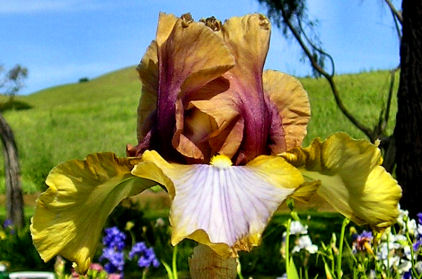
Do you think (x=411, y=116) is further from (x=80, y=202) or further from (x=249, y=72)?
(x=80, y=202)

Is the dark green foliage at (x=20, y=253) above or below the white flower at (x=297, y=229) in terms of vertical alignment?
below

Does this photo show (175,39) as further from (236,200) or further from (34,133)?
(34,133)

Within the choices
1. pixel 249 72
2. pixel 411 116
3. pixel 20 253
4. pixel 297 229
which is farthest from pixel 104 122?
pixel 249 72

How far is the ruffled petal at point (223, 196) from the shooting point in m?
0.63

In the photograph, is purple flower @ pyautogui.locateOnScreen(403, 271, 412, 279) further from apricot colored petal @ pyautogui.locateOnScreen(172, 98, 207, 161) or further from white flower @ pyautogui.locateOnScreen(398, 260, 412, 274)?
apricot colored petal @ pyautogui.locateOnScreen(172, 98, 207, 161)

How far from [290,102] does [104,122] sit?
20.9 meters

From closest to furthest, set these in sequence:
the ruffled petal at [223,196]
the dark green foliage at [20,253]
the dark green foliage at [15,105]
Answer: the ruffled petal at [223,196], the dark green foliage at [20,253], the dark green foliage at [15,105]

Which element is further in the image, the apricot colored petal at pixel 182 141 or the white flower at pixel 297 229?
the white flower at pixel 297 229

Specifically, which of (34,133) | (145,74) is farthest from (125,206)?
(34,133)

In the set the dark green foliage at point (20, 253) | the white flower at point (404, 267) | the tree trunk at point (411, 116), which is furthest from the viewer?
the dark green foliage at point (20, 253)

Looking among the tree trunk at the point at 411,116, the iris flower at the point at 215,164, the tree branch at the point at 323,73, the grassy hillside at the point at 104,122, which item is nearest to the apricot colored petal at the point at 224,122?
the iris flower at the point at 215,164

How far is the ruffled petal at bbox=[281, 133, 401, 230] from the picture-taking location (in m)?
0.71

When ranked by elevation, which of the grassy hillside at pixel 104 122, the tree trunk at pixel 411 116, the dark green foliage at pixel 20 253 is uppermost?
the tree trunk at pixel 411 116

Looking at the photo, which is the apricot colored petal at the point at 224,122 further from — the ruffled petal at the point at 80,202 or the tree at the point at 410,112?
the tree at the point at 410,112
